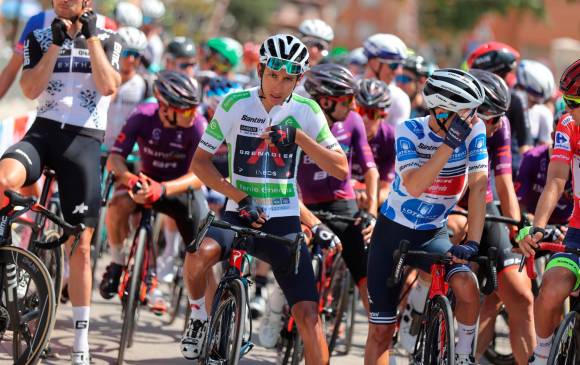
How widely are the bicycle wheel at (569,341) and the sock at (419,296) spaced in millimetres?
2200

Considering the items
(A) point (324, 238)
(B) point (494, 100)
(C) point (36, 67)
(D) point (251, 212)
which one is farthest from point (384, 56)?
(D) point (251, 212)

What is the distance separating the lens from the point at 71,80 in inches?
303

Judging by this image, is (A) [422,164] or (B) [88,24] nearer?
(A) [422,164]

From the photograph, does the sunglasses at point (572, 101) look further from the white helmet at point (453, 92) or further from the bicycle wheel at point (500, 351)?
the bicycle wheel at point (500, 351)

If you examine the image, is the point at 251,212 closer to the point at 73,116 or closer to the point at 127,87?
the point at 73,116

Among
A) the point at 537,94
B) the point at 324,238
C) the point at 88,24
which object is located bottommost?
the point at 324,238

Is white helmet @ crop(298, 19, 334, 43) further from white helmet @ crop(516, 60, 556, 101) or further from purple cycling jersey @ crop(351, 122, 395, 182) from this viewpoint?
purple cycling jersey @ crop(351, 122, 395, 182)

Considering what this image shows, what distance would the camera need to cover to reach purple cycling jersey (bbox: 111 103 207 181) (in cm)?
902

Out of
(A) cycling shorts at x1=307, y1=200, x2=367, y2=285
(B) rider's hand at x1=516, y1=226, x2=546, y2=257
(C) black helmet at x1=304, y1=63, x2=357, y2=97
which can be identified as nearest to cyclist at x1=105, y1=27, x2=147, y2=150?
(C) black helmet at x1=304, y1=63, x2=357, y2=97

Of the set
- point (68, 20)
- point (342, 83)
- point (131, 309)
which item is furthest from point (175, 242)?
point (68, 20)

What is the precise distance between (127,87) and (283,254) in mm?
4680

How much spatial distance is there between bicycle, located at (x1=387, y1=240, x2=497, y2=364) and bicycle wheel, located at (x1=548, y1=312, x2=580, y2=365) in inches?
22.1

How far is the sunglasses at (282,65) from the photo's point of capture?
22.5ft

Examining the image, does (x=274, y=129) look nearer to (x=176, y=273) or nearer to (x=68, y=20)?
(x=68, y=20)
